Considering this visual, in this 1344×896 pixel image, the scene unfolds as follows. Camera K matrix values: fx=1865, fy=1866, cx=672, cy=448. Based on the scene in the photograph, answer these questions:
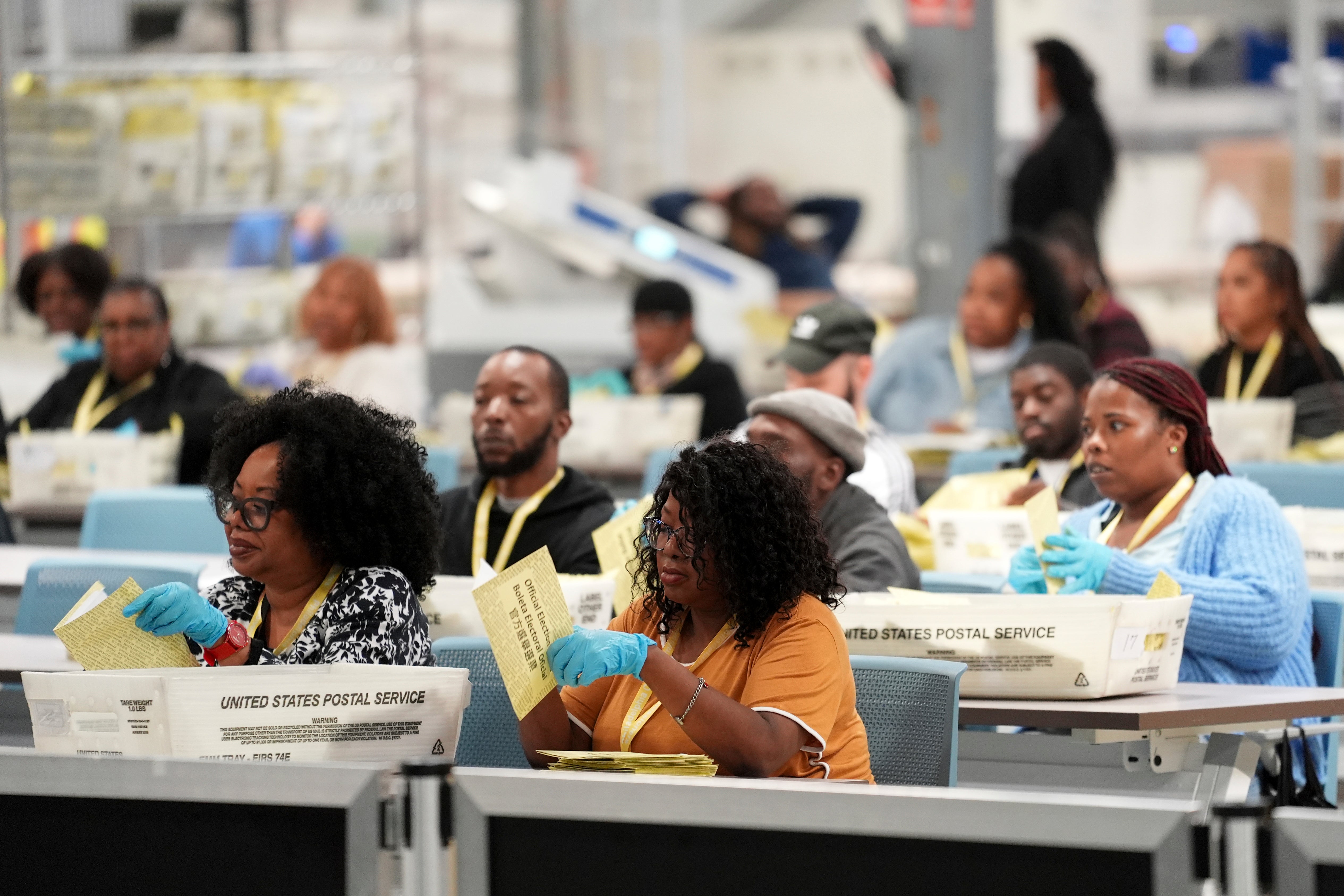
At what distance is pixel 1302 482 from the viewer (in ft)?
14.5

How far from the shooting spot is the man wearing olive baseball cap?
479 cm

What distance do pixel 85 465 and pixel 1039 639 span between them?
130 inches

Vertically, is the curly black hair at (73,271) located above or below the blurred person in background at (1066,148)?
below

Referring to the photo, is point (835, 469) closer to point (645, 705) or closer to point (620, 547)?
point (620, 547)

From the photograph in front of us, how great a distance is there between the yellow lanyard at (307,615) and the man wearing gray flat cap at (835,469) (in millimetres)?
1097

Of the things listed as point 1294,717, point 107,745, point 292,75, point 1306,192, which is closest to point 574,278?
point 292,75

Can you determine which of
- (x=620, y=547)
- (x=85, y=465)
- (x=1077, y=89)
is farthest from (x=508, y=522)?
(x=1077, y=89)

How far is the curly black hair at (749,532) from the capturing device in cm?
240

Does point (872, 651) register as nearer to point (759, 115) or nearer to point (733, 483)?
point (733, 483)

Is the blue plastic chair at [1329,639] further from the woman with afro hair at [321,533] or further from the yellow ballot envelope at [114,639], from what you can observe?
the yellow ballot envelope at [114,639]

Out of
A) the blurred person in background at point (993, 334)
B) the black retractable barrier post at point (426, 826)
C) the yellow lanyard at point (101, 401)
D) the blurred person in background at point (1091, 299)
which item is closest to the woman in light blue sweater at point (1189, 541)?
the black retractable barrier post at point (426, 826)

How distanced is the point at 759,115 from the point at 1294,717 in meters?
13.6

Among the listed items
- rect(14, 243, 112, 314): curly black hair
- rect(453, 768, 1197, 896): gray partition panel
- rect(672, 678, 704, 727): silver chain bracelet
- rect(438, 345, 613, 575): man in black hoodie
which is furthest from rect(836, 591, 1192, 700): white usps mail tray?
rect(14, 243, 112, 314): curly black hair

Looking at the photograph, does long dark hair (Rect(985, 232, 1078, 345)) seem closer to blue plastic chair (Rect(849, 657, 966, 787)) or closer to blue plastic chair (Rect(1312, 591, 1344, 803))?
blue plastic chair (Rect(1312, 591, 1344, 803))
